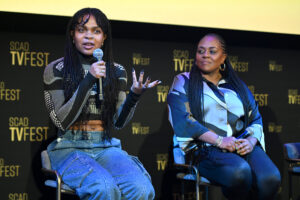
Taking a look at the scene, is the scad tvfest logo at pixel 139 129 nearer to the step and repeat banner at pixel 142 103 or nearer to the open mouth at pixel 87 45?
the step and repeat banner at pixel 142 103

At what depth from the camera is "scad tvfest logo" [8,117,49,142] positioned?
10.8 ft

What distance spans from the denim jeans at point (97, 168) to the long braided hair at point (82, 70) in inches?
4.5

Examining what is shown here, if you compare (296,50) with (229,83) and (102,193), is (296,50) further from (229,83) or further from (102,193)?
(102,193)

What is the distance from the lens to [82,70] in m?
2.67

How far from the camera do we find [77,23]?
271cm

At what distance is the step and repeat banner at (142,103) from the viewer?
330 centimetres

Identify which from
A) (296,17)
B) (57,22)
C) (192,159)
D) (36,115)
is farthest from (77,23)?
(296,17)

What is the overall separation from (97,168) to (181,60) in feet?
5.84

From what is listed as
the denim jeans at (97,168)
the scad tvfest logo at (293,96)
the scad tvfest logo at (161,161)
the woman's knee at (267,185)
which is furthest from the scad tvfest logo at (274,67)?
the denim jeans at (97,168)

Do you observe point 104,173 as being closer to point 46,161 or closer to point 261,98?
point 46,161

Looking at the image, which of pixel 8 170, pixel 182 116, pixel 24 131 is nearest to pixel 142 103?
pixel 182 116

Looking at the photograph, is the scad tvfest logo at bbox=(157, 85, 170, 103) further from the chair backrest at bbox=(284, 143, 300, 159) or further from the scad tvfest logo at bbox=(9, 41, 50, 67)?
the chair backrest at bbox=(284, 143, 300, 159)

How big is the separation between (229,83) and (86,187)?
4.88 feet

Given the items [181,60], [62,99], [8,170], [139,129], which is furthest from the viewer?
[181,60]
